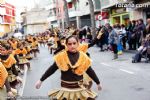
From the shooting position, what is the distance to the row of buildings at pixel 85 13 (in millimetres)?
37906

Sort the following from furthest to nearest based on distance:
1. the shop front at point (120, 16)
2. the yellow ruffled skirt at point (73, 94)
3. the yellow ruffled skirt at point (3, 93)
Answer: the shop front at point (120, 16), the yellow ruffled skirt at point (3, 93), the yellow ruffled skirt at point (73, 94)

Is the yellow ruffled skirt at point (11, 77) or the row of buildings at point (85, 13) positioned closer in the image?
the yellow ruffled skirt at point (11, 77)

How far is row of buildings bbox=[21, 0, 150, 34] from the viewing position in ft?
124

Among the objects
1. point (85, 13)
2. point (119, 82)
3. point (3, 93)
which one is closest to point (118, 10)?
point (85, 13)

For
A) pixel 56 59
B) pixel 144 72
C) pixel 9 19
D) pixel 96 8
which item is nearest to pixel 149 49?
pixel 144 72

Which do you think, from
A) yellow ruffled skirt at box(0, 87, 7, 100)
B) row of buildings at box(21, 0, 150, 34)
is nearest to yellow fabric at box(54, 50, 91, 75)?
yellow ruffled skirt at box(0, 87, 7, 100)

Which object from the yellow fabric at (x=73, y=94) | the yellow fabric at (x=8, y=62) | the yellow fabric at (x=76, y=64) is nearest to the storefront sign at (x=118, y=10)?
the yellow fabric at (x=8, y=62)

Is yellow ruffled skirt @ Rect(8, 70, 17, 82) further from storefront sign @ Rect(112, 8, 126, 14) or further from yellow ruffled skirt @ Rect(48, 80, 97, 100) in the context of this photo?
storefront sign @ Rect(112, 8, 126, 14)

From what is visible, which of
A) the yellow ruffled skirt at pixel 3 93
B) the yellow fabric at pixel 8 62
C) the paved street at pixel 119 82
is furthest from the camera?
the paved street at pixel 119 82

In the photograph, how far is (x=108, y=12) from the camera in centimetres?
4934

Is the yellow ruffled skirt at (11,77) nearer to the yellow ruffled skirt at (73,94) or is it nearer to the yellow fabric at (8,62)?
the yellow fabric at (8,62)

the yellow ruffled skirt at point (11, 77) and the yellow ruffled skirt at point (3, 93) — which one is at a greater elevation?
the yellow ruffled skirt at point (3, 93)

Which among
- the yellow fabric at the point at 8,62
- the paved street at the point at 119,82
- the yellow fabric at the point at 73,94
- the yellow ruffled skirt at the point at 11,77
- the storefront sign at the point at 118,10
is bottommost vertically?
the paved street at the point at 119,82

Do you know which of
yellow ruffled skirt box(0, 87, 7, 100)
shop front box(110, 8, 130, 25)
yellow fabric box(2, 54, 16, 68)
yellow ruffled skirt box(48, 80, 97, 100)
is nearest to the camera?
yellow ruffled skirt box(48, 80, 97, 100)
